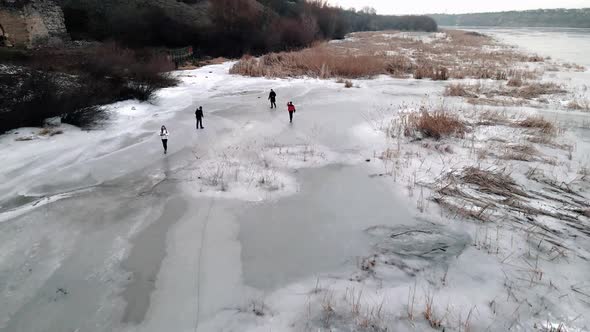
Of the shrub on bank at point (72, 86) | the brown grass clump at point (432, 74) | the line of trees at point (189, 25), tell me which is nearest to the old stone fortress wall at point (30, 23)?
the shrub on bank at point (72, 86)

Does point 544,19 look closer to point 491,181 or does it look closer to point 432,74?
point 432,74

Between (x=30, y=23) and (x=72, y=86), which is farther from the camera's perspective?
(x=30, y=23)

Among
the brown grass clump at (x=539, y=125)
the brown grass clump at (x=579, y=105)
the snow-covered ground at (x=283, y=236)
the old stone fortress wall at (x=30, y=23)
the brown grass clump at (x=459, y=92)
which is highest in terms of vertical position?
the old stone fortress wall at (x=30, y=23)

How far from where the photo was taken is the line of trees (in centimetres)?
2555

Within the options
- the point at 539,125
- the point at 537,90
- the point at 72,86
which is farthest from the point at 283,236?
the point at 537,90

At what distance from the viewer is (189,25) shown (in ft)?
99.6

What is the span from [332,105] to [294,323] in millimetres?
10888

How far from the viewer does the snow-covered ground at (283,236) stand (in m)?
3.63

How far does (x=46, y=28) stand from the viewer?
744 inches

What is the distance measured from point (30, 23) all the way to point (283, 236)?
20198 mm

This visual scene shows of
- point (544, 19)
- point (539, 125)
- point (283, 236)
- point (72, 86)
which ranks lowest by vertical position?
point (283, 236)

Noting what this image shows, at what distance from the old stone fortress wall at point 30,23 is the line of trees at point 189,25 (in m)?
3.58

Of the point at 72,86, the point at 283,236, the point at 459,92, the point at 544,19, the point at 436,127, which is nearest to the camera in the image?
the point at 283,236

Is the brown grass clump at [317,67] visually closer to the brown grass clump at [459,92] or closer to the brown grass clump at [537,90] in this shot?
the brown grass clump at [459,92]
